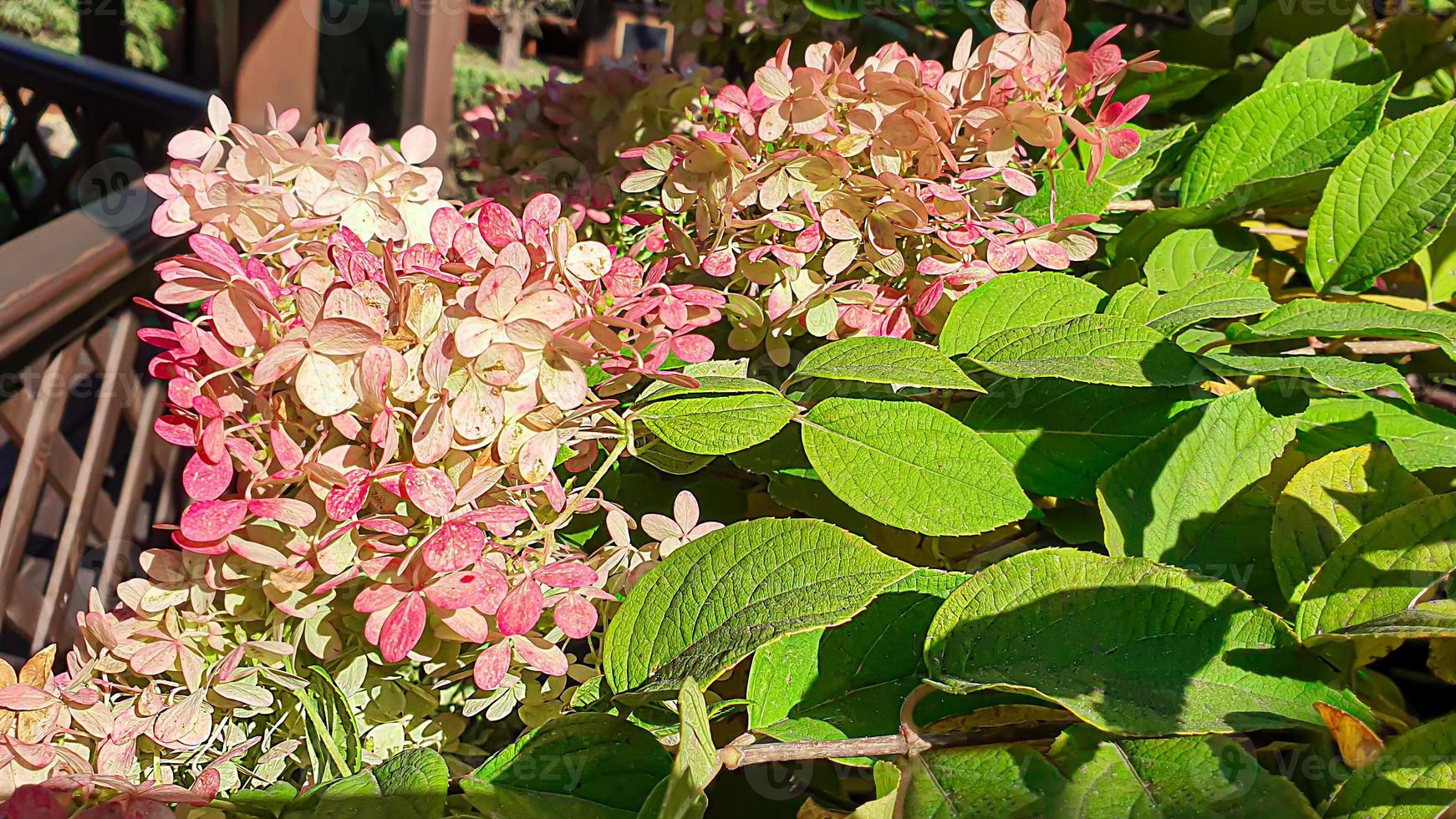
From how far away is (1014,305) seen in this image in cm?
51

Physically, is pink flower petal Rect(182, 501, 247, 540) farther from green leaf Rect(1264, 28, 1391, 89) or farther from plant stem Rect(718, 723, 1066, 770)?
green leaf Rect(1264, 28, 1391, 89)

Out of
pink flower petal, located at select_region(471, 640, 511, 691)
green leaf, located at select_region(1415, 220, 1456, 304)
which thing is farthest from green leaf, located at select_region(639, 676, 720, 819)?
green leaf, located at select_region(1415, 220, 1456, 304)

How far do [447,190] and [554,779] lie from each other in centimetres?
166

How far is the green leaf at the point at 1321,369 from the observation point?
0.43 metres

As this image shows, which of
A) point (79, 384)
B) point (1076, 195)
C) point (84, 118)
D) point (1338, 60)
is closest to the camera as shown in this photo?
point (1076, 195)

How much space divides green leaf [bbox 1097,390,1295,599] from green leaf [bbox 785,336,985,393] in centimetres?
9

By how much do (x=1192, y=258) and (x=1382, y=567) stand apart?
0.29 metres

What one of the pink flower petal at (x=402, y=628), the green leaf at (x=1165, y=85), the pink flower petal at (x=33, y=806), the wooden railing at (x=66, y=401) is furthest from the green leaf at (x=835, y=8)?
the wooden railing at (x=66, y=401)

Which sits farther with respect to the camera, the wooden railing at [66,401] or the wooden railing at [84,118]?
the wooden railing at [84,118]

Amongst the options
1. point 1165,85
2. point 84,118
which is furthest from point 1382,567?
point 84,118

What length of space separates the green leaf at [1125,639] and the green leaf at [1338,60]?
0.64 metres

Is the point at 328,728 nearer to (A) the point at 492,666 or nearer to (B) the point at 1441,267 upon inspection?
(A) the point at 492,666

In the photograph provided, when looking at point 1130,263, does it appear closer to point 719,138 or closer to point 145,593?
point 719,138

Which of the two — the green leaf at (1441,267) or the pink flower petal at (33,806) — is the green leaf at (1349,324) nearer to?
the green leaf at (1441,267)
